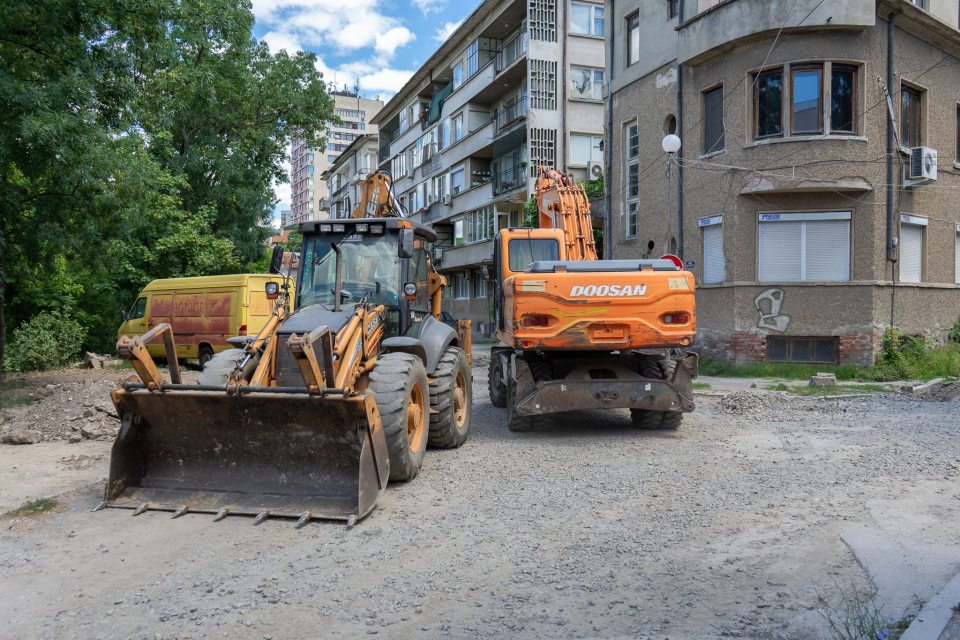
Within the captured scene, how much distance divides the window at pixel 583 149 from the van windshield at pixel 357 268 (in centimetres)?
2145

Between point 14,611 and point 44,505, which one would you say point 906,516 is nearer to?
point 14,611

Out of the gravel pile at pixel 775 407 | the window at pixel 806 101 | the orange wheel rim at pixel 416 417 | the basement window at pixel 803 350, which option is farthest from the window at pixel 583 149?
the orange wheel rim at pixel 416 417

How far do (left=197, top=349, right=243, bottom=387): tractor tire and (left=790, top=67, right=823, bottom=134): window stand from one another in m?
13.6

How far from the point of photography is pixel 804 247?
15.9 m

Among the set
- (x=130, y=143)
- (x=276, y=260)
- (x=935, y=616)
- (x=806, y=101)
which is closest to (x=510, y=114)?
(x=806, y=101)

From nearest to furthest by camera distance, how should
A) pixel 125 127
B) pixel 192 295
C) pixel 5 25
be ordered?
pixel 5 25
pixel 125 127
pixel 192 295

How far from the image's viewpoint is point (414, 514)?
5.68 m

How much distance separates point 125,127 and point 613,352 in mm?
8939

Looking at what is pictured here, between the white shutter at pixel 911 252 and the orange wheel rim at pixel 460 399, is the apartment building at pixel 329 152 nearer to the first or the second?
the white shutter at pixel 911 252

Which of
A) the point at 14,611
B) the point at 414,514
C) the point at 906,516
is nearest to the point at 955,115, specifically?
the point at 906,516

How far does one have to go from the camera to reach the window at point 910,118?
16.5m

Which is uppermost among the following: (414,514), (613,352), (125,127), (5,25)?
(5,25)

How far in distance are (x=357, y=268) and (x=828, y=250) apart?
12.3 meters

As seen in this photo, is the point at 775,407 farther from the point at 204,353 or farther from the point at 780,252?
the point at 204,353
